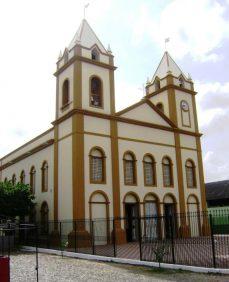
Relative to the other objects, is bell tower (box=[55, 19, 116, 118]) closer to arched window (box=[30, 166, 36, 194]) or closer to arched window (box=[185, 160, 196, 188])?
arched window (box=[30, 166, 36, 194])

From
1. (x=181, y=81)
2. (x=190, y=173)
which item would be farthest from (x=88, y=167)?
(x=181, y=81)

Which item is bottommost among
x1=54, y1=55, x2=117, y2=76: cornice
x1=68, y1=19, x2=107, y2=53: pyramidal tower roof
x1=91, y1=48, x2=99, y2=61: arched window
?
x1=54, y1=55, x2=117, y2=76: cornice

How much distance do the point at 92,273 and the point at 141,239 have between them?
3.26 meters

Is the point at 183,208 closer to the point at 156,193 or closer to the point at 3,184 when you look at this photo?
the point at 156,193

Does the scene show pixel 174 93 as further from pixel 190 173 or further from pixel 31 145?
pixel 31 145

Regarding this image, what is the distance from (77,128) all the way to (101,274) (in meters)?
12.0

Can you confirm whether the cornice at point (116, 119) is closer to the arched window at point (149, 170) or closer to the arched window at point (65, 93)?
the arched window at point (65, 93)

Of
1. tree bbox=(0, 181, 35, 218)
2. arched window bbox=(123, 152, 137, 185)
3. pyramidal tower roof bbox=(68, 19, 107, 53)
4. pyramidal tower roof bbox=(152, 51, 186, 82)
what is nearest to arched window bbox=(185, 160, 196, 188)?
arched window bbox=(123, 152, 137, 185)

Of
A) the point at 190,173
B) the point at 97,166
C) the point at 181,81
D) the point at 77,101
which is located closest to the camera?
the point at 97,166

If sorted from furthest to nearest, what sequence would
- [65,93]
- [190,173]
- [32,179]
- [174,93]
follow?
[174,93], [190,173], [32,179], [65,93]

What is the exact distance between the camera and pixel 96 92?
25969 millimetres

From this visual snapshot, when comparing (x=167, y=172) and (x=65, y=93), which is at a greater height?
(x=65, y=93)

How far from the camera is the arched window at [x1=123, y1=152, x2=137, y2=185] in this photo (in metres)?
25.5

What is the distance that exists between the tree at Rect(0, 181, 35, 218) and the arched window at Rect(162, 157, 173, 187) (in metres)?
9.79
